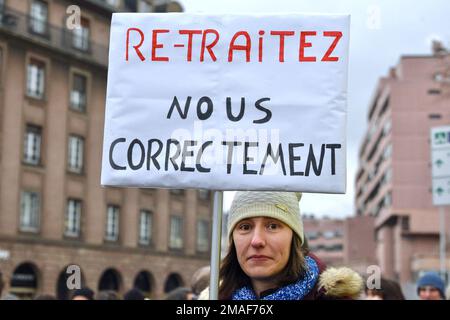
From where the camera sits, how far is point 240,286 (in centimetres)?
397

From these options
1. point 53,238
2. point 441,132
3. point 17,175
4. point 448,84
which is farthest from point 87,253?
Answer: point 441,132

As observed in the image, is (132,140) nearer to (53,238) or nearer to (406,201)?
(53,238)

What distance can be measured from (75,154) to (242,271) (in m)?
37.8

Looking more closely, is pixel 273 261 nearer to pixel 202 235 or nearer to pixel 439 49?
pixel 439 49

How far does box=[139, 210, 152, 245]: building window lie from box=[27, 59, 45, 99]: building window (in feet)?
31.2

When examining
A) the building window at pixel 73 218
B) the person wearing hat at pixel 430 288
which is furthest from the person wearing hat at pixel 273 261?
the building window at pixel 73 218

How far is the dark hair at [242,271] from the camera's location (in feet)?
12.7

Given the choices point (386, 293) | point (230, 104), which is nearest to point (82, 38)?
point (386, 293)

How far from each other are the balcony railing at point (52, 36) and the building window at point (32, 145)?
3.64 meters

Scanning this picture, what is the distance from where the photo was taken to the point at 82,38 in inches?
1672

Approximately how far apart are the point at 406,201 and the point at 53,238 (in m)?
42.7

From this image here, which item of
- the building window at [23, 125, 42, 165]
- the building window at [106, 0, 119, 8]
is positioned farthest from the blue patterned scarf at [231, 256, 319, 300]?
the building window at [106, 0, 119, 8]

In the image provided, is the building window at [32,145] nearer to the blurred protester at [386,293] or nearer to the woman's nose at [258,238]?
the blurred protester at [386,293]
